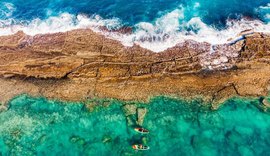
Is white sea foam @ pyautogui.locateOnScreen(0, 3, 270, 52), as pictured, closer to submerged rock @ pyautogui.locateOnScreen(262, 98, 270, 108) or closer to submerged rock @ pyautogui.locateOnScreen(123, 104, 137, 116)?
submerged rock @ pyautogui.locateOnScreen(123, 104, 137, 116)

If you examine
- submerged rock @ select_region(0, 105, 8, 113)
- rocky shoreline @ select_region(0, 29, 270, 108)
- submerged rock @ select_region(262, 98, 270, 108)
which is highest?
rocky shoreline @ select_region(0, 29, 270, 108)

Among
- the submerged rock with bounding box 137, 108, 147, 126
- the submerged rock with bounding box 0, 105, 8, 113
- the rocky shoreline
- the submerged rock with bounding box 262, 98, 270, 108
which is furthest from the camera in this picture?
the submerged rock with bounding box 0, 105, 8, 113

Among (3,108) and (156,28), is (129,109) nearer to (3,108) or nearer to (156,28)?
(156,28)

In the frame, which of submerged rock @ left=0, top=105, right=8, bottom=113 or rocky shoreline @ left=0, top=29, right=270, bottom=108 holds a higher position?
rocky shoreline @ left=0, top=29, right=270, bottom=108

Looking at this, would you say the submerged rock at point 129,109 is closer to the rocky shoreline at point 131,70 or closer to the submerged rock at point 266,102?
the rocky shoreline at point 131,70

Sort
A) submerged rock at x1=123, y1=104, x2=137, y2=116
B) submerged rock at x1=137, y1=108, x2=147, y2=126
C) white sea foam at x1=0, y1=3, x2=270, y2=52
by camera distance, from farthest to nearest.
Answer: white sea foam at x1=0, y1=3, x2=270, y2=52 → submerged rock at x1=123, y1=104, x2=137, y2=116 → submerged rock at x1=137, y1=108, x2=147, y2=126

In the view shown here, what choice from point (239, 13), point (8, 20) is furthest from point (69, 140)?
point (239, 13)

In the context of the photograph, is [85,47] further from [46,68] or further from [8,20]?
[8,20]

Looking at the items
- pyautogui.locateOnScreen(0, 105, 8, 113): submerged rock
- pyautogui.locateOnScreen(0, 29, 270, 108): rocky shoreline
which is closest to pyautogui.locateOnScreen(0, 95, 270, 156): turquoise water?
pyautogui.locateOnScreen(0, 105, 8, 113): submerged rock
